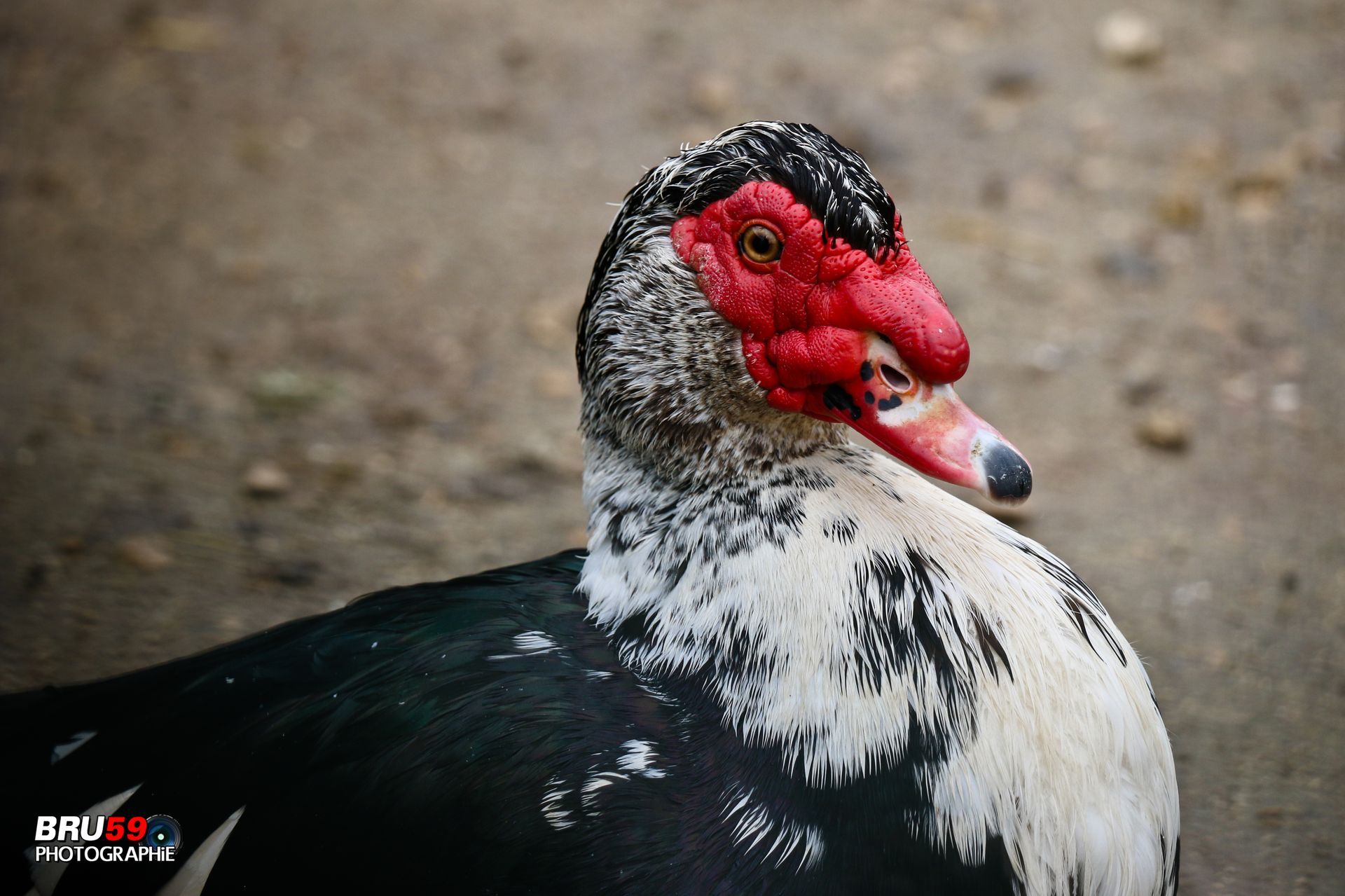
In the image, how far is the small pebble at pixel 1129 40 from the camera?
19.0ft

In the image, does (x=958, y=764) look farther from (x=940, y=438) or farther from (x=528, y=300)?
(x=528, y=300)

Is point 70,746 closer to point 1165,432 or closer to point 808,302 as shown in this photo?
point 808,302

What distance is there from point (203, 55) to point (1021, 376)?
4.09 m

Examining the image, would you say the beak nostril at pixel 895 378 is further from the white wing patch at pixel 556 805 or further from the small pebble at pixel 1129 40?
the small pebble at pixel 1129 40

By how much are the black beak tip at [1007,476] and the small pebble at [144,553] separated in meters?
2.60

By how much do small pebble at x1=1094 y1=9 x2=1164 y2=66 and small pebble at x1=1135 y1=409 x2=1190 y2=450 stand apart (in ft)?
7.91

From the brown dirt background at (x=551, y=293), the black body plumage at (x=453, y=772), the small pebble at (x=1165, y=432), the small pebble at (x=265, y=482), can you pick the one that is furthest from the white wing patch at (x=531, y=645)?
the small pebble at (x=1165, y=432)

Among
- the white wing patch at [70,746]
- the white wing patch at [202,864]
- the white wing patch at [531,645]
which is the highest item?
the white wing patch at [531,645]

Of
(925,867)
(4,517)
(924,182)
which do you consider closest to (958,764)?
(925,867)

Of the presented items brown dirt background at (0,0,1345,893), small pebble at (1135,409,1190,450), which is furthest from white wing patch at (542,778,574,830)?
small pebble at (1135,409,1190,450)

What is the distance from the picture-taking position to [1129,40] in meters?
5.82

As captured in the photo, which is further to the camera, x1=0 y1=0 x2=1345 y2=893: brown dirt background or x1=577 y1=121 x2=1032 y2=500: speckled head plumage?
x1=0 y1=0 x2=1345 y2=893: brown dirt background

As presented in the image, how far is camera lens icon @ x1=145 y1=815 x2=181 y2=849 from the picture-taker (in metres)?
2.13

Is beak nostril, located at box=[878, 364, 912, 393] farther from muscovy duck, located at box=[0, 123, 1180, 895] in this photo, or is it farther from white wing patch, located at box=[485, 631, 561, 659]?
white wing patch, located at box=[485, 631, 561, 659]
